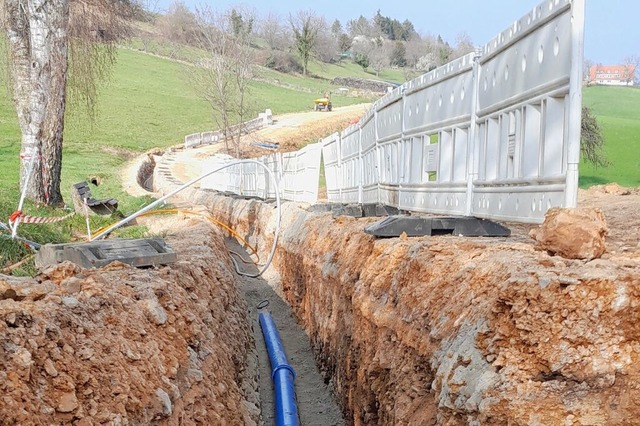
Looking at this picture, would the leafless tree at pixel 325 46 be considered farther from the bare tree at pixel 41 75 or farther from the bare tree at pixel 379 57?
the bare tree at pixel 41 75

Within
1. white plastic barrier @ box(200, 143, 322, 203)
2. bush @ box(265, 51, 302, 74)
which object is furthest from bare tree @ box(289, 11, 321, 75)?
white plastic barrier @ box(200, 143, 322, 203)

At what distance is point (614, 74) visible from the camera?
87.9 metres

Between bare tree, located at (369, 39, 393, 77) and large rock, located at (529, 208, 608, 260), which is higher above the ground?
bare tree, located at (369, 39, 393, 77)

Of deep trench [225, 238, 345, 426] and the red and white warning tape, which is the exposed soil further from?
the red and white warning tape

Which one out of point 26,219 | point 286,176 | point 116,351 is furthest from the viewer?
point 286,176

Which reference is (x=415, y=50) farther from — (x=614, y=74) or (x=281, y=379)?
(x=281, y=379)

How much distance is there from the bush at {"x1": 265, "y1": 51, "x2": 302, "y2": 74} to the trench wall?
273ft

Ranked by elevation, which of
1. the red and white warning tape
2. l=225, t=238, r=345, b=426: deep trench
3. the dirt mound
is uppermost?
the red and white warning tape

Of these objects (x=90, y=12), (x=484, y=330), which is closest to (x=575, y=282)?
(x=484, y=330)

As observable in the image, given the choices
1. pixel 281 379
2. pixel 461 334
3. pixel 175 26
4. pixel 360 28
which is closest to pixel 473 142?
pixel 461 334

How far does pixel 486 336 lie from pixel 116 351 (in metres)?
2.07

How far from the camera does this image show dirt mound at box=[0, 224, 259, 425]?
10.3 feet

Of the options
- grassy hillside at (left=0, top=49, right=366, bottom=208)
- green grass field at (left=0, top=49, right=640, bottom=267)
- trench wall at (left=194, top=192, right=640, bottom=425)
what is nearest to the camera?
trench wall at (left=194, top=192, right=640, bottom=425)

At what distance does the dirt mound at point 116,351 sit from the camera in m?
3.13
